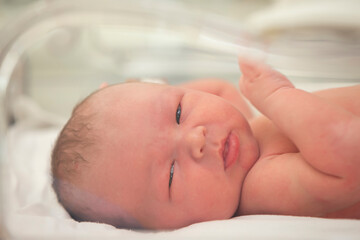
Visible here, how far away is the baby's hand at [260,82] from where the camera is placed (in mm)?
776

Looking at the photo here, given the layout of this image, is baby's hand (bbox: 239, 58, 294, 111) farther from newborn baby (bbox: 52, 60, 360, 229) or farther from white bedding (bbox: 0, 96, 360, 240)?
white bedding (bbox: 0, 96, 360, 240)

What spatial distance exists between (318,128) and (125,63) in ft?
4.00

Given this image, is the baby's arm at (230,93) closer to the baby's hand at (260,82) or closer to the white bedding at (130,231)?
the baby's hand at (260,82)

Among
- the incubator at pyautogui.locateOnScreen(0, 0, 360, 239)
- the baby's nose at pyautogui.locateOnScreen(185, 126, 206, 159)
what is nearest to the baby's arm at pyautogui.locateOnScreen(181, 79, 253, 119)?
the incubator at pyautogui.locateOnScreen(0, 0, 360, 239)

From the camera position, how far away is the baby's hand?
2.55 ft

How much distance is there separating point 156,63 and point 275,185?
2.82ft

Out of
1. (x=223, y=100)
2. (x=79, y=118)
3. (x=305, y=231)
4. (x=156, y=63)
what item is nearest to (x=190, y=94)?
(x=223, y=100)

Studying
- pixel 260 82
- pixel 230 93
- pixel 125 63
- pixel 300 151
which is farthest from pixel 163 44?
pixel 300 151

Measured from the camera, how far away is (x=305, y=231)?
23.9 inches

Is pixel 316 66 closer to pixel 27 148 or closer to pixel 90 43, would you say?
pixel 27 148

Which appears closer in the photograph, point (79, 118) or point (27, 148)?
point (79, 118)

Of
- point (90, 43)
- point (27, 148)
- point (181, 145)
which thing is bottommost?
point (27, 148)

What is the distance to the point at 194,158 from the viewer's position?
77 cm

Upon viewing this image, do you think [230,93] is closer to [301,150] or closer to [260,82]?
[260,82]
